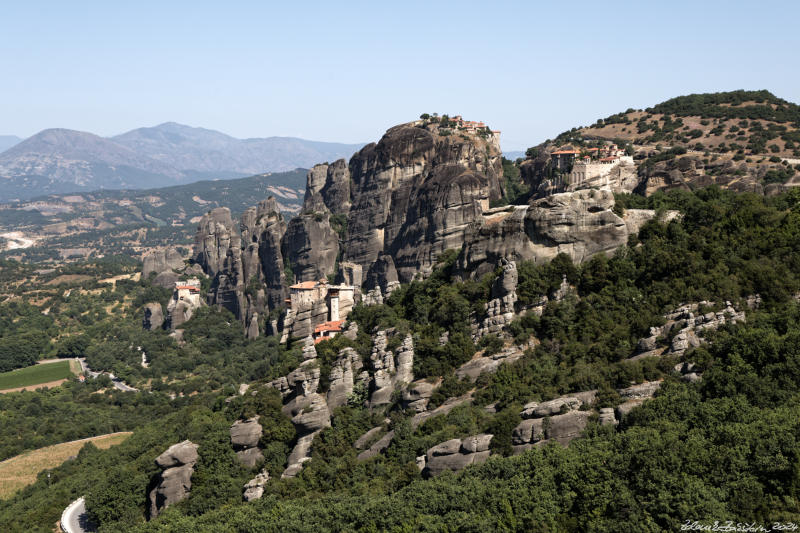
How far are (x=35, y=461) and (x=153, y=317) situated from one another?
4672 centimetres

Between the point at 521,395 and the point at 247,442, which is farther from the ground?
the point at 521,395

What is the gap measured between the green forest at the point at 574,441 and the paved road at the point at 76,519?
3.56 ft

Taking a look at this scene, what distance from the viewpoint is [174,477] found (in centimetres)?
4897

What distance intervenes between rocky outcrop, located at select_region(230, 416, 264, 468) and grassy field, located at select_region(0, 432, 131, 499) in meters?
26.8

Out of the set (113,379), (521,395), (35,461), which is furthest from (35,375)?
(521,395)

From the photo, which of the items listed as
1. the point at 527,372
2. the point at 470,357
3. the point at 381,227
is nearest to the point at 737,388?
the point at 527,372

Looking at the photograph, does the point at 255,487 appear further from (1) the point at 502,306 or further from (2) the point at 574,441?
(2) the point at 574,441

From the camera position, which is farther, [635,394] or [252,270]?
[252,270]

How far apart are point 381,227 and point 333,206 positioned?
2013cm

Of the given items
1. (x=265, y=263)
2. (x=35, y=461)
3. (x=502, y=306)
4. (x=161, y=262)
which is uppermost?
(x=502, y=306)

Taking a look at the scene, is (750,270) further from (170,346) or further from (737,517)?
(170,346)

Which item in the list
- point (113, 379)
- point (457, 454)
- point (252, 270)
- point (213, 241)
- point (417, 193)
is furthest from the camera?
point (213, 241)

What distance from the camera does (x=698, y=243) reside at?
4925 cm

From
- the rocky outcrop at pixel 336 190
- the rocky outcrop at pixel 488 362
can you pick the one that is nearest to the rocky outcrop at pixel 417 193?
the rocky outcrop at pixel 336 190
